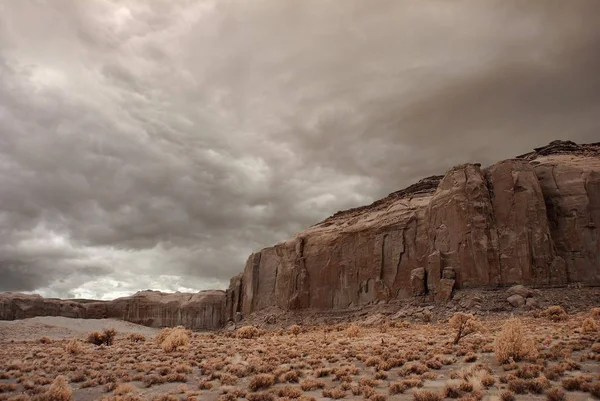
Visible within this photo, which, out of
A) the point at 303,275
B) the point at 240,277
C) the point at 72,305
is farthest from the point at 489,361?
the point at 72,305

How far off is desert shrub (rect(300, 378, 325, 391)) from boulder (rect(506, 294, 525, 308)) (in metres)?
26.0

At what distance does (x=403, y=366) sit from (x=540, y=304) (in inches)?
896

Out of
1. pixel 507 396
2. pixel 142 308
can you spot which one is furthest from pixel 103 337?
pixel 142 308

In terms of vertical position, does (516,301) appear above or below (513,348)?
above

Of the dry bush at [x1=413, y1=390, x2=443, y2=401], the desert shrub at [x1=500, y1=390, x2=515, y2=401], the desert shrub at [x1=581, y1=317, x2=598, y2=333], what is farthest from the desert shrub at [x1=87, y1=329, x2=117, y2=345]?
the desert shrub at [x1=581, y1=317, x2=598, y2=333]

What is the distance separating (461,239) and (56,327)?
3091 inches

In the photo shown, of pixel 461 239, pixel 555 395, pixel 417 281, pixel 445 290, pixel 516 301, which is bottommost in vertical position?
pixel 555 395

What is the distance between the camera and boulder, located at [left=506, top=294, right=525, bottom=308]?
109ft

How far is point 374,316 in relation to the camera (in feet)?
145

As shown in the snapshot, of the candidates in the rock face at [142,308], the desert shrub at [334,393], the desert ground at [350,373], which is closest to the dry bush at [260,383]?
the desert ground at [350,373]

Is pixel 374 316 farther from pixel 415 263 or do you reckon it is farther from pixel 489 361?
pixel 489 361

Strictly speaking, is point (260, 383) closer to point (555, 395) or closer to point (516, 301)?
point (555, 395)

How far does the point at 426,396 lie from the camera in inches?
422

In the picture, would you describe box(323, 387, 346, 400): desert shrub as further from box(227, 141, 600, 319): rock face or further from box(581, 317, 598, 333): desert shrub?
box(227, 141, 600, 319): rock face
